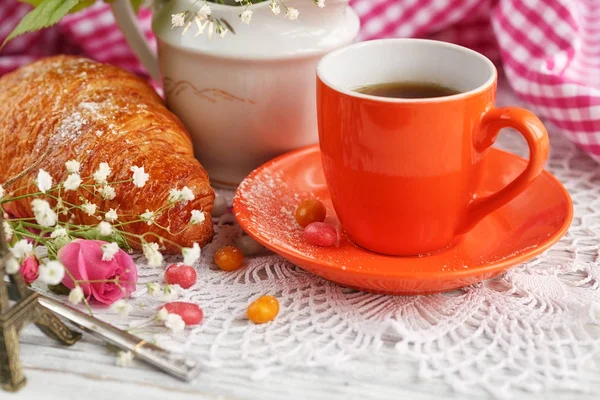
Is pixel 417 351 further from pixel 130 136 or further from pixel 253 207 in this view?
pixel 130 136

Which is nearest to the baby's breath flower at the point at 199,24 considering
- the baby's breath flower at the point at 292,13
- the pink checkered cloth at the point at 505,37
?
the baby's breath flower at the point at 292,13

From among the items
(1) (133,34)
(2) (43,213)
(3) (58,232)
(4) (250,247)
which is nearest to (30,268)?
(3) (58,232)

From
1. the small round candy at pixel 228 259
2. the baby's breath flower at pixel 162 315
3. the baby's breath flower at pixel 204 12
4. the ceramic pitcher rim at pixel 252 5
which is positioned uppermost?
the baby's breath flower at pixel 204 12

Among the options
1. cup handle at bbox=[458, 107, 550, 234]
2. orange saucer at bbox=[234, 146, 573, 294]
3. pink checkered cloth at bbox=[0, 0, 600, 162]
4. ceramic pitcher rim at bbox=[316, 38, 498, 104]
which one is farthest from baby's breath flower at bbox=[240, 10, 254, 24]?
A: pink checkered cloth at bbox=[0, 0, 600, 162]

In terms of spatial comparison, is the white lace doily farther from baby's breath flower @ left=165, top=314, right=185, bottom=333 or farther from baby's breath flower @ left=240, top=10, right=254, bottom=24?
baby's breath flower @ left=240, top=10, right=254, bottom=24

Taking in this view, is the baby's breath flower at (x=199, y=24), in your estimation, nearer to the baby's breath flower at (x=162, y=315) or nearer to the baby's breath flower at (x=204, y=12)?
the baby's breath flower at (x=204, y=12)

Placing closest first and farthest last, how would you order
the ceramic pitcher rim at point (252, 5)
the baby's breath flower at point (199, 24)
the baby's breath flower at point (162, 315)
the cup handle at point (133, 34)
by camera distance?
the baby's breath flower at point (162, 315)
the baby's breath flower at point (199, 24)
the ceramic pitcher rim at point (252, 5)
the cup handle at point (133, 34)

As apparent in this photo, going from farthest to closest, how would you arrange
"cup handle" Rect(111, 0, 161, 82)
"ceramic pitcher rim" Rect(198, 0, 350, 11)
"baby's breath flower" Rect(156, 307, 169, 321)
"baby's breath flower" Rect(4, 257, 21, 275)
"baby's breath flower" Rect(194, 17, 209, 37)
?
"cup handle" Rect(111, 0, 161, 82)
"ceramic pitcher rim" Rect(198, 0, 350, 11)
"baby's breath flower" Rect(194, 17, 209, 37)
"baby's breath flower" Rect(156, 307, 169, 321)
"baby's breath flower" Rect(4, 257, 21, 275)
